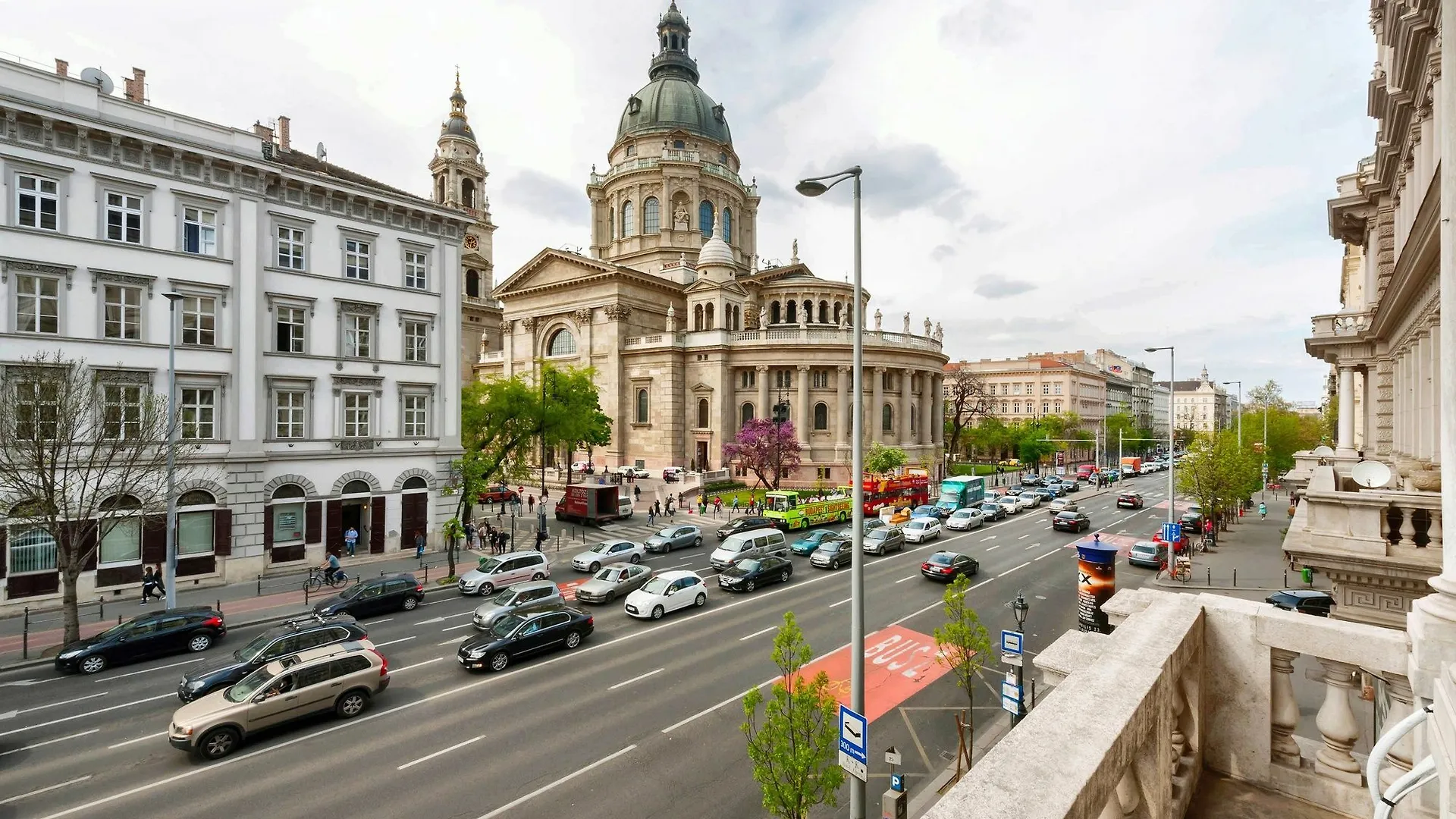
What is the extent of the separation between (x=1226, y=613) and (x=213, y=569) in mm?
32019

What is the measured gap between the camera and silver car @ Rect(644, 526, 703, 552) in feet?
103

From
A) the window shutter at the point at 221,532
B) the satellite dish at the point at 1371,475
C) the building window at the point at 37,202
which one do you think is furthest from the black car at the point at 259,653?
the satellite dish at the point at 1371,475

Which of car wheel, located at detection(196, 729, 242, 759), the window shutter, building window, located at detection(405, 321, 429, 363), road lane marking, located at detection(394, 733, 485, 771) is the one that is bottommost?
road lane marking, located at detection(394, 733, 485, 771)

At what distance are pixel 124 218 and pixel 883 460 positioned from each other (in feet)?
149

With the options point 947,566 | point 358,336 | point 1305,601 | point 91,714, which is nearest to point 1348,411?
point 1305,601

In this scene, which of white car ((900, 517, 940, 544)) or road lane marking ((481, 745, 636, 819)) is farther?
white car ((900, 517, 940, 544))

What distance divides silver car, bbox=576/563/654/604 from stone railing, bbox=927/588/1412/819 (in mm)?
19431

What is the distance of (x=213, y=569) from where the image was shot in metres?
25.3

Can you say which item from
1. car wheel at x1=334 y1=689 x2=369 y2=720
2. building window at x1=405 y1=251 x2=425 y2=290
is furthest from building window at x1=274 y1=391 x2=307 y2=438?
car wheel at x1=334 y1=689 x2=369 y2=720

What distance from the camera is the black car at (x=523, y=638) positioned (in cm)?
1661

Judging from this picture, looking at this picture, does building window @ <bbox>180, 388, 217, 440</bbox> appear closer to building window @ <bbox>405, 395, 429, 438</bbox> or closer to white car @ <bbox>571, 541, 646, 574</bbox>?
→ building window @ <bbox>405, 395, 429, 438</bbox>

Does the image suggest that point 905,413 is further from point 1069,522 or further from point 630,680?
point 630,680

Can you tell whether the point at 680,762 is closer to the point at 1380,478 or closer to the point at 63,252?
the point at 1380,478

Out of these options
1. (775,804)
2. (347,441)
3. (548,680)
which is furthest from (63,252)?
(775,804)
